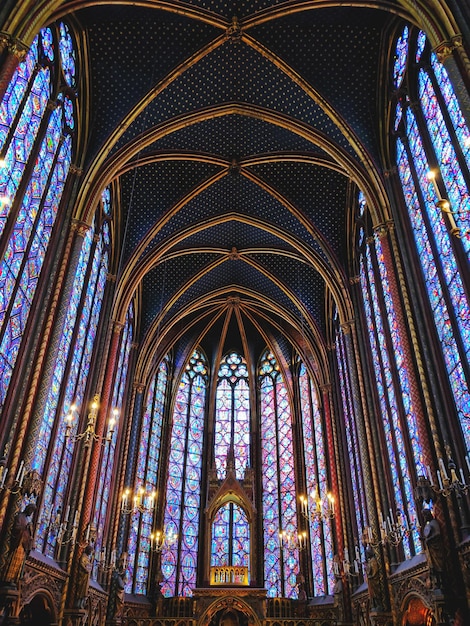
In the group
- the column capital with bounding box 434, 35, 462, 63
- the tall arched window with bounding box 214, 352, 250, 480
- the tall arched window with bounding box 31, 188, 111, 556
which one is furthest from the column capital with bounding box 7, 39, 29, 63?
the tall arched window with bounding box 214, 352, 250, 480

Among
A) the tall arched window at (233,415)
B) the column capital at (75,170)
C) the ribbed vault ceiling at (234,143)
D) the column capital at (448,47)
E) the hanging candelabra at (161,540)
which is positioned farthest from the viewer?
the tall arched window at (233,415)

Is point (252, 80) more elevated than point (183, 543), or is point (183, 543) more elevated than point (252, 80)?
point (252, 80)

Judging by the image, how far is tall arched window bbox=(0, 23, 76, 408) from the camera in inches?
436

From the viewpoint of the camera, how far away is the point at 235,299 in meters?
26.7

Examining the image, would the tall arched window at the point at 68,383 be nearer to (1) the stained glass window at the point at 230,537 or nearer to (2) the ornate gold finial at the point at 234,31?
(2) the ornate gold finial at the point at 234,31

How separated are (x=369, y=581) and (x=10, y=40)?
15.1 metres

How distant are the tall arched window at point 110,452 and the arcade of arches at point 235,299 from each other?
185mm

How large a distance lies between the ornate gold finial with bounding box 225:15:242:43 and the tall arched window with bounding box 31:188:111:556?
6745 millimetres

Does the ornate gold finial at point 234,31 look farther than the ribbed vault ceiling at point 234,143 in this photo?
No

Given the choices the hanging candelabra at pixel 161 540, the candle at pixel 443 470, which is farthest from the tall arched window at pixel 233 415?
the candle at pixel 443 470

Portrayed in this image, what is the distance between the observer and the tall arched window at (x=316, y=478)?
21.0 metres

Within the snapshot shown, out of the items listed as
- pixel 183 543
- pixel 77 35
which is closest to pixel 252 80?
pixel 77 35

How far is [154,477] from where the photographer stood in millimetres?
24297

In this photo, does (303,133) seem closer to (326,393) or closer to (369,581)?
(326,393)
